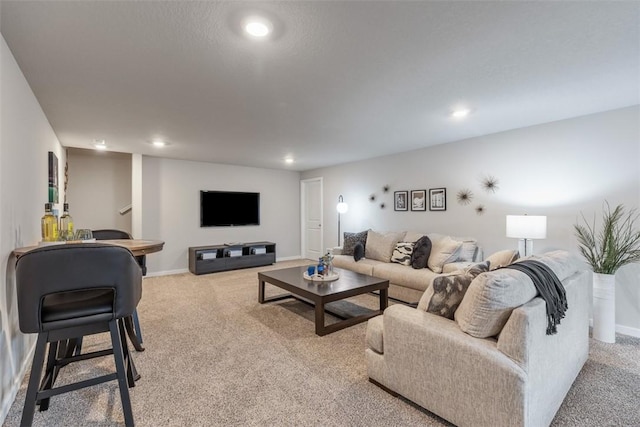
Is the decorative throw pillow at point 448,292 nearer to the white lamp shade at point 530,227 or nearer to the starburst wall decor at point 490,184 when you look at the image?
the white lamp shade at point 530,227

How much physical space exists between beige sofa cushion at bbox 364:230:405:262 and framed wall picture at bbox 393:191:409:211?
52 cm

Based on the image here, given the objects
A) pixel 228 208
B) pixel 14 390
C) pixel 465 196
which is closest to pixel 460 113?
pixel 465 196

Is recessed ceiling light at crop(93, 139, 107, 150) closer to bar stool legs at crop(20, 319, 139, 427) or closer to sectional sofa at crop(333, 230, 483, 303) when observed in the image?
Result: bar stool legs at crop(20, 319, 139, 427)

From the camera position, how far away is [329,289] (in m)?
2.96

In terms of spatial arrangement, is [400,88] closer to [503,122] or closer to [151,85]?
[503,122]

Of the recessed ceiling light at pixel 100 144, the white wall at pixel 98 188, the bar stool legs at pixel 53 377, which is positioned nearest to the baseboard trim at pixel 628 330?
the bar stool legs at pixel 53 377

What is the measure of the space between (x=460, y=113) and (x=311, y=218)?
178 inches

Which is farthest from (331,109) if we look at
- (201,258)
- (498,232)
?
(201,258)

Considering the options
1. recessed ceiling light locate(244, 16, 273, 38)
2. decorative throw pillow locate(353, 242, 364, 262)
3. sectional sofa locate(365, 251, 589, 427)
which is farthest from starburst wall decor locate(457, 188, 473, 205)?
recessed ceiling light locate(244, 16, 273, 38)

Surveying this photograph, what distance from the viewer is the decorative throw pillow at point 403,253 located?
400cm

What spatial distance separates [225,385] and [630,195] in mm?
3995

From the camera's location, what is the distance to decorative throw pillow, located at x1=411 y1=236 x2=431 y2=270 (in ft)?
12.3

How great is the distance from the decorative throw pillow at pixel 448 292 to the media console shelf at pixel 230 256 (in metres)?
4.46

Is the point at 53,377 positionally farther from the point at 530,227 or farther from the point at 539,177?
the point at 539,177
